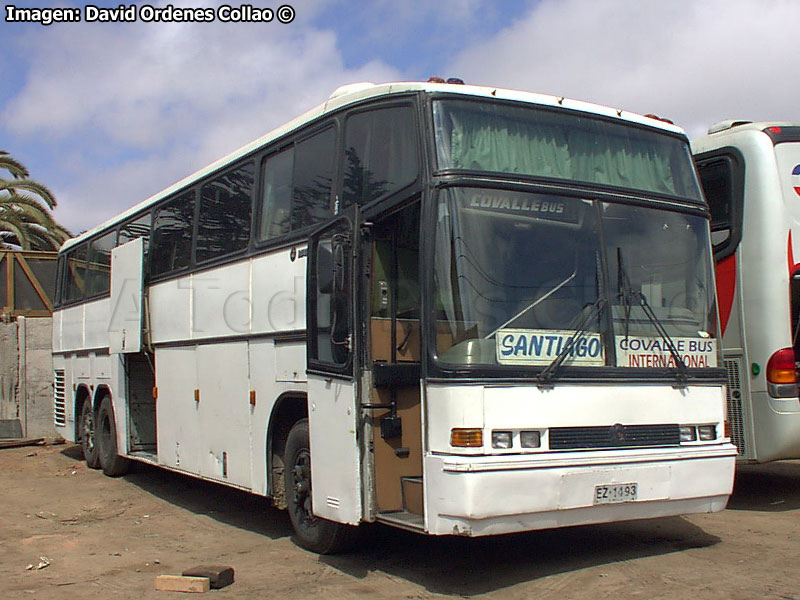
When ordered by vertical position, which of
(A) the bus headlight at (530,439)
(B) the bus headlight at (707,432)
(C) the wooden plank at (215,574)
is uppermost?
(A) the bus headlight at (530,439)

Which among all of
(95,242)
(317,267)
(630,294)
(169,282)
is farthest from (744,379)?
(95,242)

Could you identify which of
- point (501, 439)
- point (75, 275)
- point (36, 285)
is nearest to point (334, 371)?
point (501, 439)

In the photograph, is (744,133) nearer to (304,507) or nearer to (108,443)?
(304,507)

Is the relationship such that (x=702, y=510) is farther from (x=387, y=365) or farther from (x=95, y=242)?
(x=95, y=242)

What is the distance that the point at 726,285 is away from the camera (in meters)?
9.16

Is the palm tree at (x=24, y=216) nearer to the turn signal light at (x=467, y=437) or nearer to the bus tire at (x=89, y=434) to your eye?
the bus tire at (x=89, y=434)

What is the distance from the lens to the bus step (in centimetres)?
604

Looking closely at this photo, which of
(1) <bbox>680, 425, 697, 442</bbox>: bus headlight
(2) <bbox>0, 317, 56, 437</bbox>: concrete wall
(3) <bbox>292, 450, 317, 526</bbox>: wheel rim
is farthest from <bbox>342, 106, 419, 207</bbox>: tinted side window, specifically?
(2) <bbox>0, 317, 56, 437</bbox>: concrete wall

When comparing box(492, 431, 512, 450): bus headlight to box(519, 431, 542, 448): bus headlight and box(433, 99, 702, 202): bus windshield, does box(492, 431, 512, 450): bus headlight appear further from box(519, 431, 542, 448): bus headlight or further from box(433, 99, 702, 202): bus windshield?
box(433, 99, 702, 202): bus windshield

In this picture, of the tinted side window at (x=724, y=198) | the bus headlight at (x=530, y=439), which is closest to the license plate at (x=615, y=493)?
the bus headlight at (x=530, y=439)

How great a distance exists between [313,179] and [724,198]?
14.2 ft

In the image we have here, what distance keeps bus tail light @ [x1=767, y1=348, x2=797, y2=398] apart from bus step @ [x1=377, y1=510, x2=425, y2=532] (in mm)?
4158

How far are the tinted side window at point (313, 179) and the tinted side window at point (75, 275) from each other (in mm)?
7422

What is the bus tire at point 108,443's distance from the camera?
1278 centimetres
